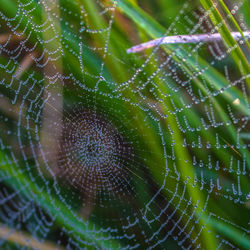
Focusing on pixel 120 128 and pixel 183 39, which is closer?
pixel 183 39

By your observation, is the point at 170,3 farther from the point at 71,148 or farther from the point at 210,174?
the point at 71,148

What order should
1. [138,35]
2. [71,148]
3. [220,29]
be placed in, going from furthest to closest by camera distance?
[71,148]
[138,35]
[220,29]

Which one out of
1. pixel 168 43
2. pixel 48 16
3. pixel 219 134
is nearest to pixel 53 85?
pixel 48 16

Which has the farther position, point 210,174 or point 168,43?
point 210,174

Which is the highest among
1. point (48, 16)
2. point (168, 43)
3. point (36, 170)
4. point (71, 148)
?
point (168, 43)

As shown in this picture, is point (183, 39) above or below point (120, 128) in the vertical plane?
above

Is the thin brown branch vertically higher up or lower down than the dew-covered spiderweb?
higher up

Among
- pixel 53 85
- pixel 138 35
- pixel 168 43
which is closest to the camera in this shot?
pixel 168 43

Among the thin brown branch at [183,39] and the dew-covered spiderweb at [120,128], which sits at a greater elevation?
the thin brown branch at [183,39]
